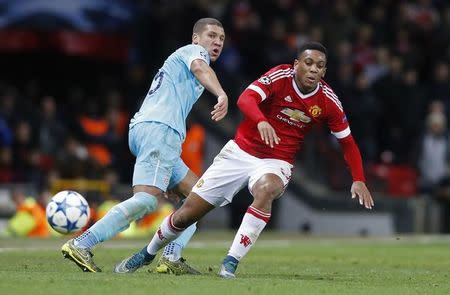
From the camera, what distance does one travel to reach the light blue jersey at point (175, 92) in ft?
38.5

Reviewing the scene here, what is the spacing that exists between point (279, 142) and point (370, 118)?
13.3 m

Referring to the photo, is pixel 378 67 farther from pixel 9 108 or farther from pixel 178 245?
pixel 178 245

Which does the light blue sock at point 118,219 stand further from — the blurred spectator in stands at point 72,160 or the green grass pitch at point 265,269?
the blurred spectator in stands at point 72,160

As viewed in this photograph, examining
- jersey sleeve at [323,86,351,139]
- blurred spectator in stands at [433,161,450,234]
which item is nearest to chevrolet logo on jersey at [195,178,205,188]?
jersey sleeve at [323,86,351,139]

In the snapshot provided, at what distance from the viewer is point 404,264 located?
14945mm

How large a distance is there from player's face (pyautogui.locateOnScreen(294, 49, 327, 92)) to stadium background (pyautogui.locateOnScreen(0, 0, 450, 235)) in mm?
11176

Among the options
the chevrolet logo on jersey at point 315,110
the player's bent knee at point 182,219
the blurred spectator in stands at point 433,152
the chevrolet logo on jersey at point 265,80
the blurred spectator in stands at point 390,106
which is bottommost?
the player's bent knee at point 182,219

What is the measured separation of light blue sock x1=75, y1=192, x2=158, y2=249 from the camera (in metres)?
11.2

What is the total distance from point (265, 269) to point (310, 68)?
8.41 feet

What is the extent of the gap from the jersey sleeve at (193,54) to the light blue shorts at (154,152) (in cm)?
65

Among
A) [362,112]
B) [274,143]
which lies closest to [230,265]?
[274,143]

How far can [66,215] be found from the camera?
46.0 ft

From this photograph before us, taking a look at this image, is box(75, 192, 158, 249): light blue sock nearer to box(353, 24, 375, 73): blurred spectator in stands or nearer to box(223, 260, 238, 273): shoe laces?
box(223, 260, 238, 273): shoe laces

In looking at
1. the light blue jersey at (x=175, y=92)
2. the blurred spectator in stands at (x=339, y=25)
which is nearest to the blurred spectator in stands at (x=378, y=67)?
the blurred spectator in stands at (x=339, y=25)
